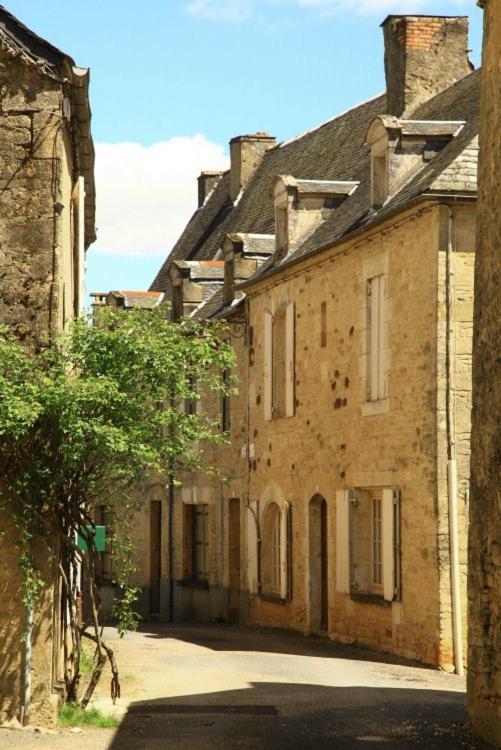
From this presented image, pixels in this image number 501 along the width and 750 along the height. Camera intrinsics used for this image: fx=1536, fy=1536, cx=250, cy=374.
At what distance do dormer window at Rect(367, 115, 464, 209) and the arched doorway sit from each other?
449 cm

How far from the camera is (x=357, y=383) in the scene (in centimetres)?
2050

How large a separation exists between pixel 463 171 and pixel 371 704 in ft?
24.0

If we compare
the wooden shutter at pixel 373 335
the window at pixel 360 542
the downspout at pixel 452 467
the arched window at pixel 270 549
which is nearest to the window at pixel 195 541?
the arched window at pixel 270 549

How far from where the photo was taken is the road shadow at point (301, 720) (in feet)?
37.1

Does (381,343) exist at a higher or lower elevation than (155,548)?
higher

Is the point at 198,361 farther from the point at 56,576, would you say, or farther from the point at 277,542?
the point at 277,542

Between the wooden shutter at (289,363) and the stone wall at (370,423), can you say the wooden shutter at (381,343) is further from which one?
the wooden shutter at (289,363)

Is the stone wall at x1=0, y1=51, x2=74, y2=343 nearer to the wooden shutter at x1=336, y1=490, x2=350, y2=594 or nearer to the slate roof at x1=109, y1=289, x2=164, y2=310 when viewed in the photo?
the wooden shutter at x1=336, y1=490, x2=350, y2=594

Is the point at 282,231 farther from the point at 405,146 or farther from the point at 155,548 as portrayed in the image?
the point at 155,548

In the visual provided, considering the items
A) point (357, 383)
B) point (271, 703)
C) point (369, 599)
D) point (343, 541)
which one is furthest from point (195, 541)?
point (271, 703)

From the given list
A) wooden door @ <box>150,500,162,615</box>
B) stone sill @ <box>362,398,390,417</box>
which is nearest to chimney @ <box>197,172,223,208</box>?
wooden door @ <box>150,500,162,615</box>

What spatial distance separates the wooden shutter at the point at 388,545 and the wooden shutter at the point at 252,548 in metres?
5.78

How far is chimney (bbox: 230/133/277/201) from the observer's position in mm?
34031

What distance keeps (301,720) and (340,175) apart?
15738 mm
